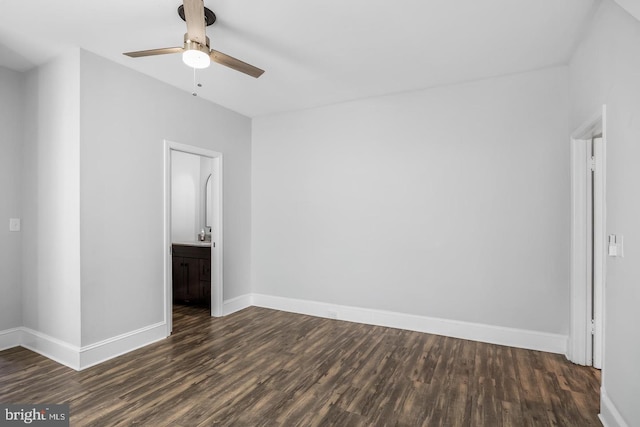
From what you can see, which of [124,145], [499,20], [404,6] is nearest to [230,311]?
[124,145]

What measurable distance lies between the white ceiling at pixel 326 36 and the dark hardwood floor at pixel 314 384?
9.24 feet

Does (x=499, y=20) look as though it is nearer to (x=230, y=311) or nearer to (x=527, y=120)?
→ (x=527, y=120)

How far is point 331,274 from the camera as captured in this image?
441cm

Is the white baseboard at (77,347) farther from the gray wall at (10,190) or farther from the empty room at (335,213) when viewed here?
the gray wall at (10,190)

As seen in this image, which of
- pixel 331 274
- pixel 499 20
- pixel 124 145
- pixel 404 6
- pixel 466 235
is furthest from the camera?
pixel 331 274

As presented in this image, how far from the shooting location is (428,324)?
381 centimetres

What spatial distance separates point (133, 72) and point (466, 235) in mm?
3904

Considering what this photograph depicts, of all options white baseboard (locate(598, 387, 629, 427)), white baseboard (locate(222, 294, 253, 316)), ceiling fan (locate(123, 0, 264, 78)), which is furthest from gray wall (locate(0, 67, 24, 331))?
white baseboard (locate(598, 387, 629, 427))

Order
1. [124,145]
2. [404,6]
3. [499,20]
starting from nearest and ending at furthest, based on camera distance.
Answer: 1. [404,6]
2. [499,20]
3. [124,145]

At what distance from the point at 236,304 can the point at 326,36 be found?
3.58 meters

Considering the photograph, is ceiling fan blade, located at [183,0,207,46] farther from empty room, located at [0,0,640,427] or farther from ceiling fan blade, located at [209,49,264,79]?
ceiling fan blade, located at [209,49,264,79]

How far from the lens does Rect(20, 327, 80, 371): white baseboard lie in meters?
2.92

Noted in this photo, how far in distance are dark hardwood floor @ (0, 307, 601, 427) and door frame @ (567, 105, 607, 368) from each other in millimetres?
218

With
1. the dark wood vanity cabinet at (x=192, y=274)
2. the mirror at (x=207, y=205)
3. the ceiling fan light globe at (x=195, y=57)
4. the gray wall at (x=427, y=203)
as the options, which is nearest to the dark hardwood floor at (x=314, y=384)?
the gray wall at (x=427, y=203)
